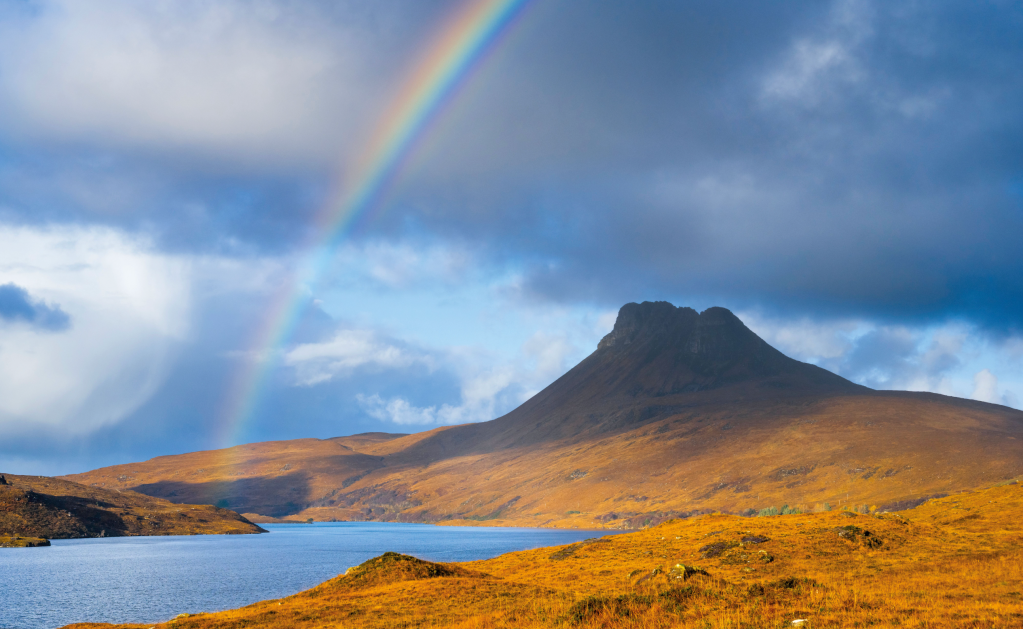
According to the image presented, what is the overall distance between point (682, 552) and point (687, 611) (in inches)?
1410

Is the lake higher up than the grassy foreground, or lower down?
lower down

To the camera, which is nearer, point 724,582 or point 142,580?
point 724,582

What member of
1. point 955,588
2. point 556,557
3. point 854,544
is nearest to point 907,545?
point 854,544

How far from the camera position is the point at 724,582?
39.4m

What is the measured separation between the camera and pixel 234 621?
40188 millimetres

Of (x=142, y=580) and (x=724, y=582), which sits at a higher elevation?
(x=724, y=582)

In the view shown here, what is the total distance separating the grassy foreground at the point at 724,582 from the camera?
97.4ft

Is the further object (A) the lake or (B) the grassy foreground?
(A) the lake

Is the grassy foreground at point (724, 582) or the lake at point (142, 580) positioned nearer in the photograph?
the grassy foreground at point (724, 582)

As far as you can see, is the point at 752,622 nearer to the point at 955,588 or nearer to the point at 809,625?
the point at 809,625

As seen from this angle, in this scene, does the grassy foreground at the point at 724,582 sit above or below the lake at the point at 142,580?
above

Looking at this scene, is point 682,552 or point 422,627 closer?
point 422,627

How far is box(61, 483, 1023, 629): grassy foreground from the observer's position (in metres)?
29.7

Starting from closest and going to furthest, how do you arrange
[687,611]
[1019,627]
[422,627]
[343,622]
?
[1019,627] → [687,611] → [422,627] → [343,622]
